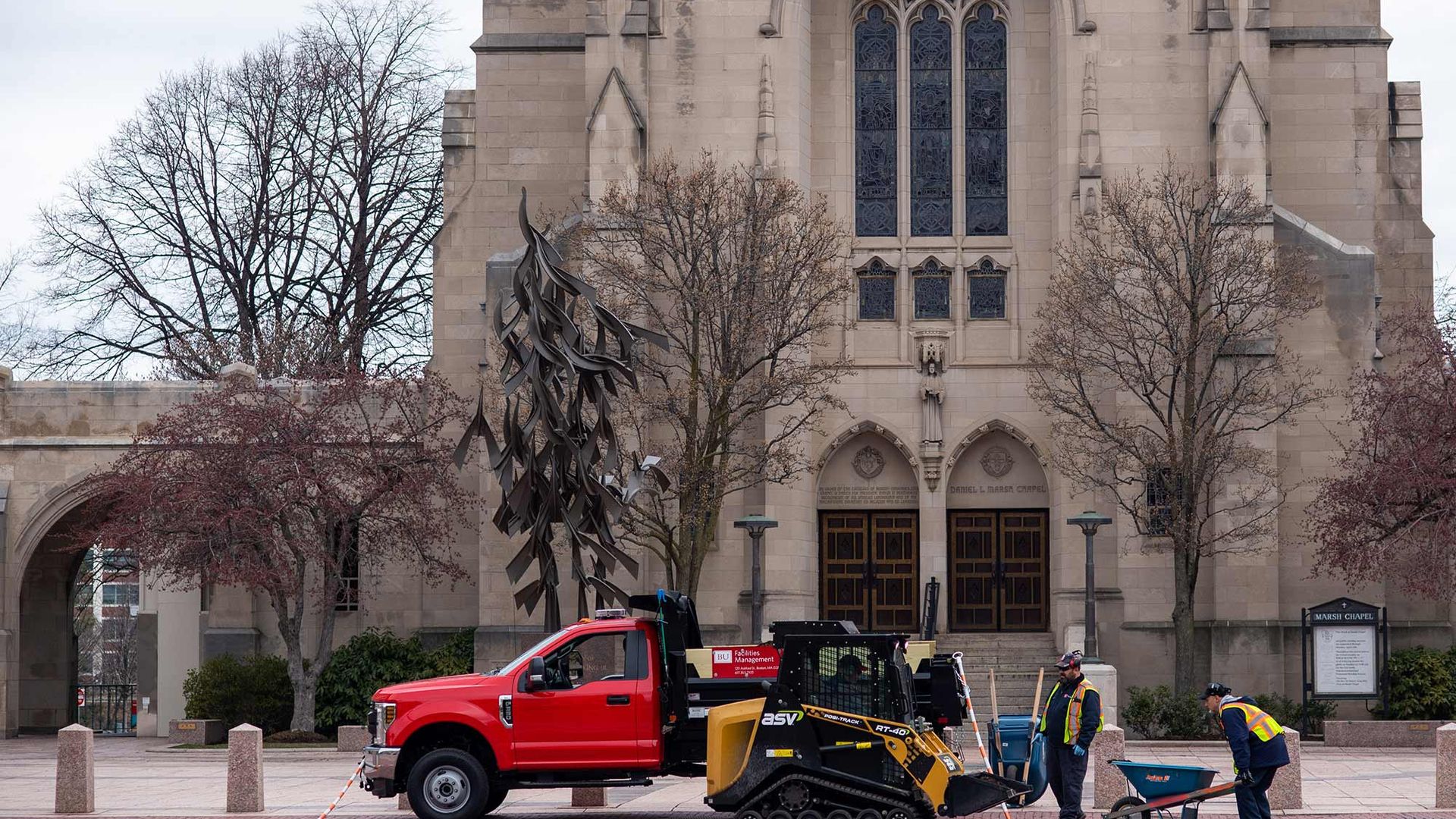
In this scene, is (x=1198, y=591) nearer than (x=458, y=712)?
No

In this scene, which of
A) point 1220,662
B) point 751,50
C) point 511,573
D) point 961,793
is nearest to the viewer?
point 961,793

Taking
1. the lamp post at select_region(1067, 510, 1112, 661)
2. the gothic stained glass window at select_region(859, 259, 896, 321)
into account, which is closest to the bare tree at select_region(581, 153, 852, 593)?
the gothic stained glass window at select_region(859, 259, 896, 321)

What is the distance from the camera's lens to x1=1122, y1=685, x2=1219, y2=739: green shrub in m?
28.6

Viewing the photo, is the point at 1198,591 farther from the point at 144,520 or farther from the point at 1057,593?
the point at 144,520

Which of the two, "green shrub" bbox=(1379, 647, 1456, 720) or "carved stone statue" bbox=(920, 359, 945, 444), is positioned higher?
"carved stone statue" bbox=(920, 359, 945, 444)

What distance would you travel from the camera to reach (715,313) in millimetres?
30328

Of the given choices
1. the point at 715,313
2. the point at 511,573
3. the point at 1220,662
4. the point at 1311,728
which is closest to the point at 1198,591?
the point at 1220,662

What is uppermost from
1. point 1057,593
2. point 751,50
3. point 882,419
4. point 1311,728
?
point 751,50

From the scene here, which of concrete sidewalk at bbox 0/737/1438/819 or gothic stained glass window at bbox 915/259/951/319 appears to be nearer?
concrete sidewalk at bbox 0/737/1438/819

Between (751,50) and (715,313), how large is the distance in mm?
6382

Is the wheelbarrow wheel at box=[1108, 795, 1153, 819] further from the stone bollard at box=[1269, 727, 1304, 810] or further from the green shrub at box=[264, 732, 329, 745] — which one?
the green shrub at box=[264, 732, 329, 745]

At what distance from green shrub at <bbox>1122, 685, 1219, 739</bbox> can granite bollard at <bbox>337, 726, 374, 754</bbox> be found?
39.2 ft

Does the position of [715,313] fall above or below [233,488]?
above

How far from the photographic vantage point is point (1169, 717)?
28.6 metres
